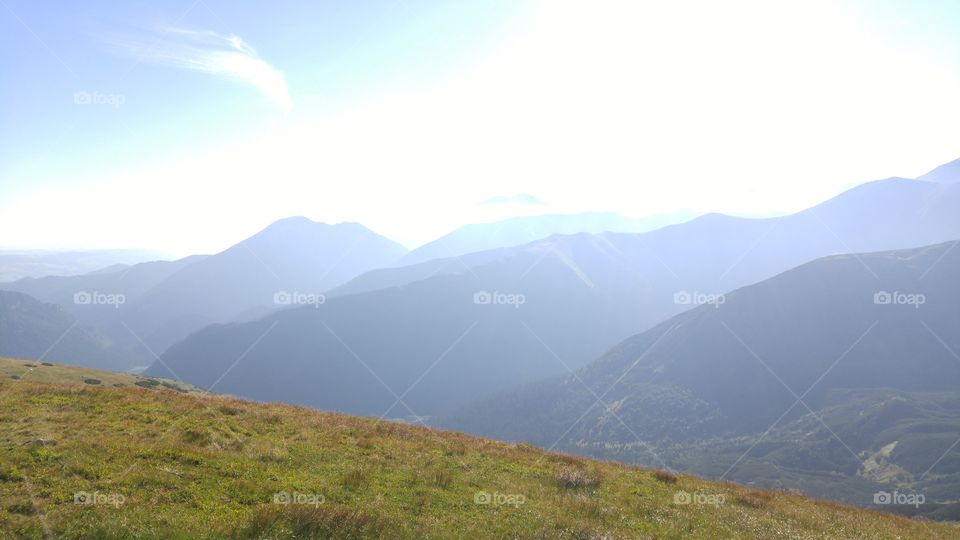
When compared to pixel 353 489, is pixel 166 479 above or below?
above

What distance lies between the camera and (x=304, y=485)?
15.2m

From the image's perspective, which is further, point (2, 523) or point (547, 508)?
point (547, 508)

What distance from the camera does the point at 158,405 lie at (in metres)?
22.9

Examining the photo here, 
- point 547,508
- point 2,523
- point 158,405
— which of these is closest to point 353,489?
point 547,508

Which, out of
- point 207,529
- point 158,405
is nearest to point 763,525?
point 207,529

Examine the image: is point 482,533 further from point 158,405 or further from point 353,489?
point 158,405

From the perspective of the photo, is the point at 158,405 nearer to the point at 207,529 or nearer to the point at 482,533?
the point at 207,529

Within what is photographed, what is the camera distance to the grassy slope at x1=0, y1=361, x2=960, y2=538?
1223cm

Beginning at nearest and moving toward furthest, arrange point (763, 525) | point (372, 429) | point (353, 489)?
1. point (353, 489)
2. point (763, 525)
3. point (372, 429)

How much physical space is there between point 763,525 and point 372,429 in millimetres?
17238

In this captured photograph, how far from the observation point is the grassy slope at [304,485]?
12.2 m

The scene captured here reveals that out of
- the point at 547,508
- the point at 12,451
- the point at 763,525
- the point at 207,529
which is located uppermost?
the point at 12,451

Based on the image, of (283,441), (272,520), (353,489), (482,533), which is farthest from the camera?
(283,441)

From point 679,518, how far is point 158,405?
22709mm
